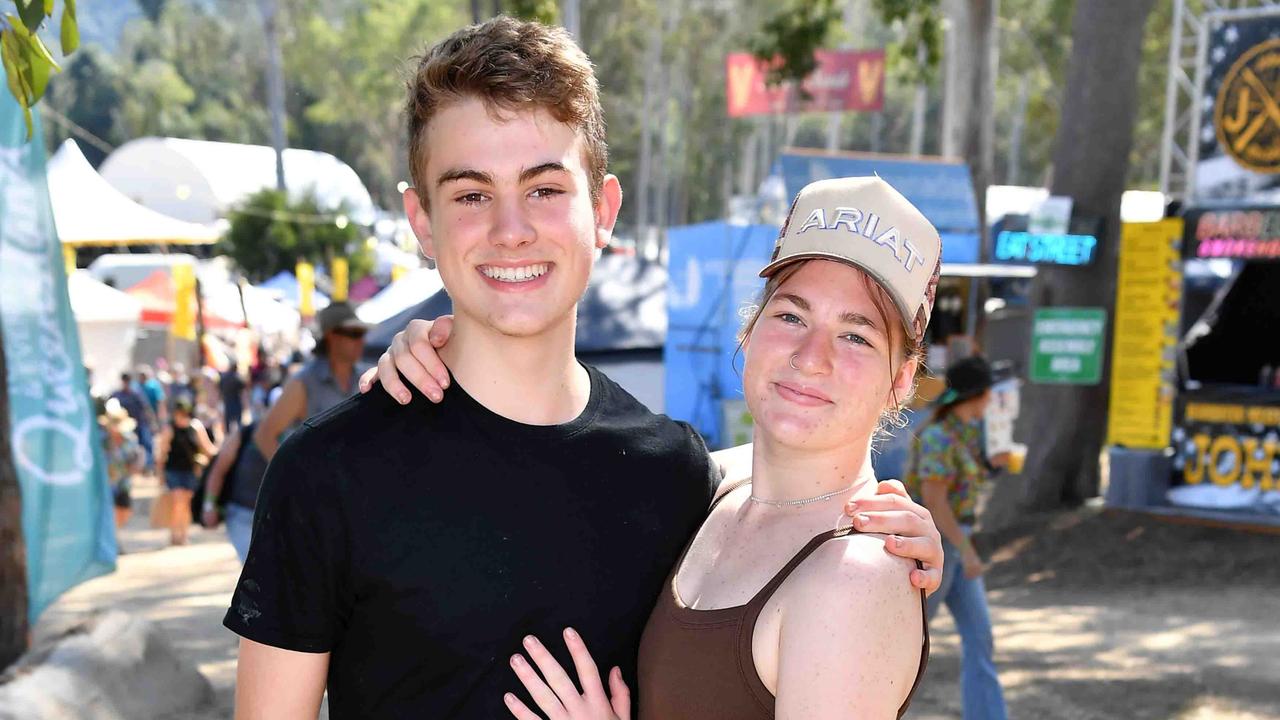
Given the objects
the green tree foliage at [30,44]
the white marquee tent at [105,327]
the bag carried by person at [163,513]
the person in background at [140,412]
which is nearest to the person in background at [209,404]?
the person in background at [140,412]

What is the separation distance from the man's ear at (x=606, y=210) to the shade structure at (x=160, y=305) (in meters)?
24.8

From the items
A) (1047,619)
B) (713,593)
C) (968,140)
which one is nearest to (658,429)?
(713,593)

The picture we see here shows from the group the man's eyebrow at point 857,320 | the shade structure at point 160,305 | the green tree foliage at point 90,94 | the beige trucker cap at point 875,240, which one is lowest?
the shade structure at point 160,305

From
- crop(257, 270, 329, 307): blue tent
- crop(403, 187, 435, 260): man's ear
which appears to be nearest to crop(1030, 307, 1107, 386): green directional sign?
crop(403, 187, 435, 260): man's ear

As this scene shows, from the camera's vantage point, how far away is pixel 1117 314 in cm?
1198

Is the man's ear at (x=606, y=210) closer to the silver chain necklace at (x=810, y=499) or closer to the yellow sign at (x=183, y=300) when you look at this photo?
the silver chain necklace at (x=810, y=499)

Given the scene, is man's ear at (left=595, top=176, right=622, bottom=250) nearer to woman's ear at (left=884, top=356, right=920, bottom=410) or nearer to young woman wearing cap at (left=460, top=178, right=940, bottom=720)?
young woman wearing cap at (left=460, top=178, right=940, bottom=720)

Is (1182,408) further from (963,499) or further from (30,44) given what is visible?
(30,44)

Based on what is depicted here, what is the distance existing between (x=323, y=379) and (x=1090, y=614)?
5902mm

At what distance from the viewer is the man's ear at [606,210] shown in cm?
237

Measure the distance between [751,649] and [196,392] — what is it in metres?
19.0

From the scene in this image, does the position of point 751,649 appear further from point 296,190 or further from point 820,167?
point 296,190

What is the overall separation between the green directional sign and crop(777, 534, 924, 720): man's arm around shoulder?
10209 millimetres

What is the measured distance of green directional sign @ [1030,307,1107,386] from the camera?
11.5 m
